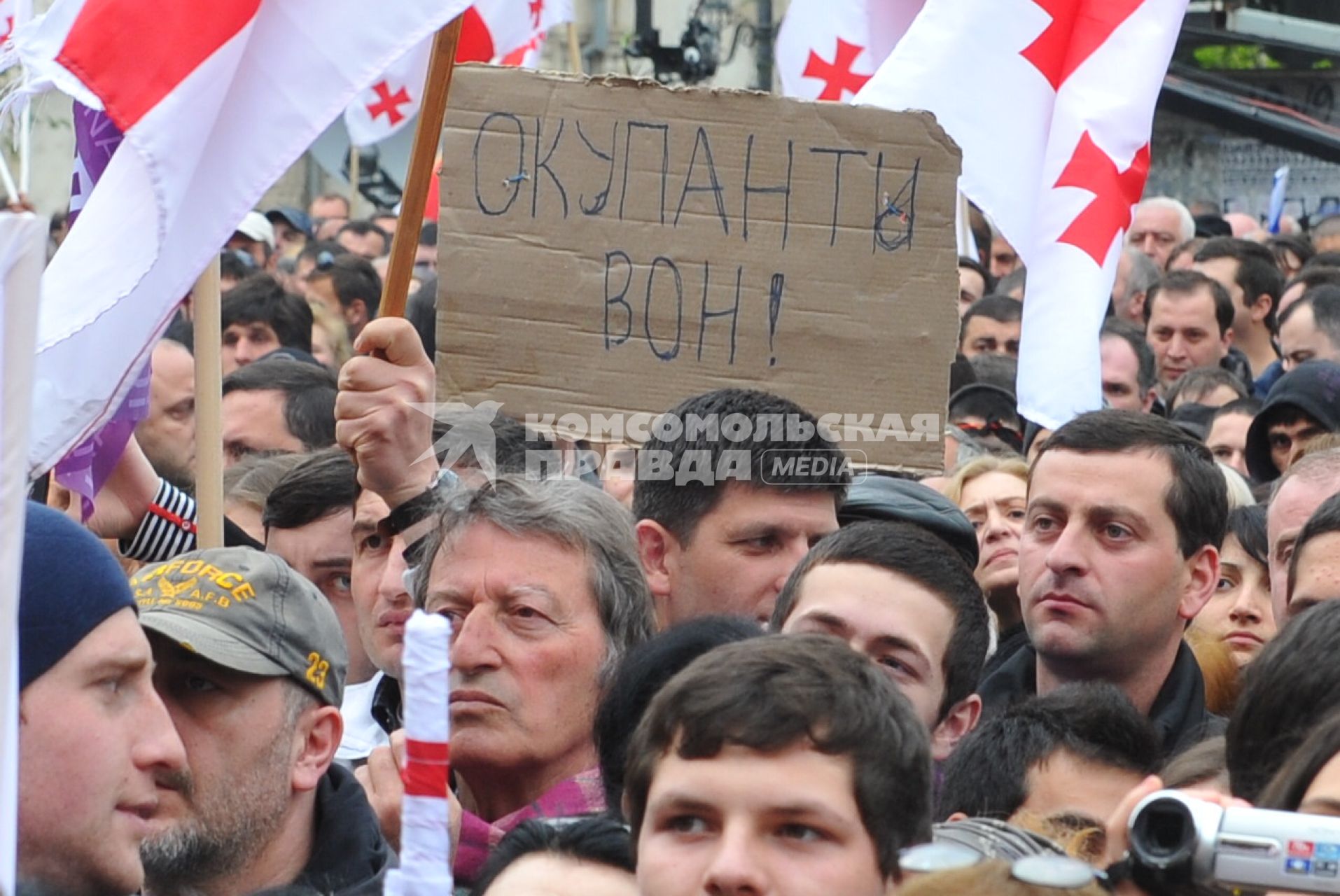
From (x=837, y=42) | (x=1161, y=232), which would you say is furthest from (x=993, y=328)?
(x=1161, y=232)

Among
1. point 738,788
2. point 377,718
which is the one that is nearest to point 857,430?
point 377,718

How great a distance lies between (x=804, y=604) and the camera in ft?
13.0

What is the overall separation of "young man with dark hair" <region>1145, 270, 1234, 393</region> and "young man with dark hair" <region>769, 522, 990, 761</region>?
5.16m

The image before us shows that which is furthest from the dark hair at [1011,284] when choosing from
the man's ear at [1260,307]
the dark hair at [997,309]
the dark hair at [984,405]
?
the dark hair at [984,405]

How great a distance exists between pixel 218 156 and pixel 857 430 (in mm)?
1371

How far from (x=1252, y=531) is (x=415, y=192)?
8.60 ft

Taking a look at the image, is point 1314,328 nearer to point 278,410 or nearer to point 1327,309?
point 1327,309

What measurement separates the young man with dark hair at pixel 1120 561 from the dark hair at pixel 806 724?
5.61ft

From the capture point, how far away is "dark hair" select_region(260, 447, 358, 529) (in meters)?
5.04

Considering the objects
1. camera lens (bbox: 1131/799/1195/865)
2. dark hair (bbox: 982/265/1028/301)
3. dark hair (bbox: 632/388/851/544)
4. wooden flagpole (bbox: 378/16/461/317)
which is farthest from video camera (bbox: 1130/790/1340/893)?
dark hair (bbox: 982/265/1028/301)

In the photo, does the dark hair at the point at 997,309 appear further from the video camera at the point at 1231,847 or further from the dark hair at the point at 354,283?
the video camera at the point at 1231,847

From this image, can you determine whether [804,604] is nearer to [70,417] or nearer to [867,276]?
[867,276]

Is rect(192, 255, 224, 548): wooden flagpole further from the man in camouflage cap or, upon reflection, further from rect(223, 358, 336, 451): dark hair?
rect(223, 358, 336, 451): dark hair

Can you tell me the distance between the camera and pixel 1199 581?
4672mm
